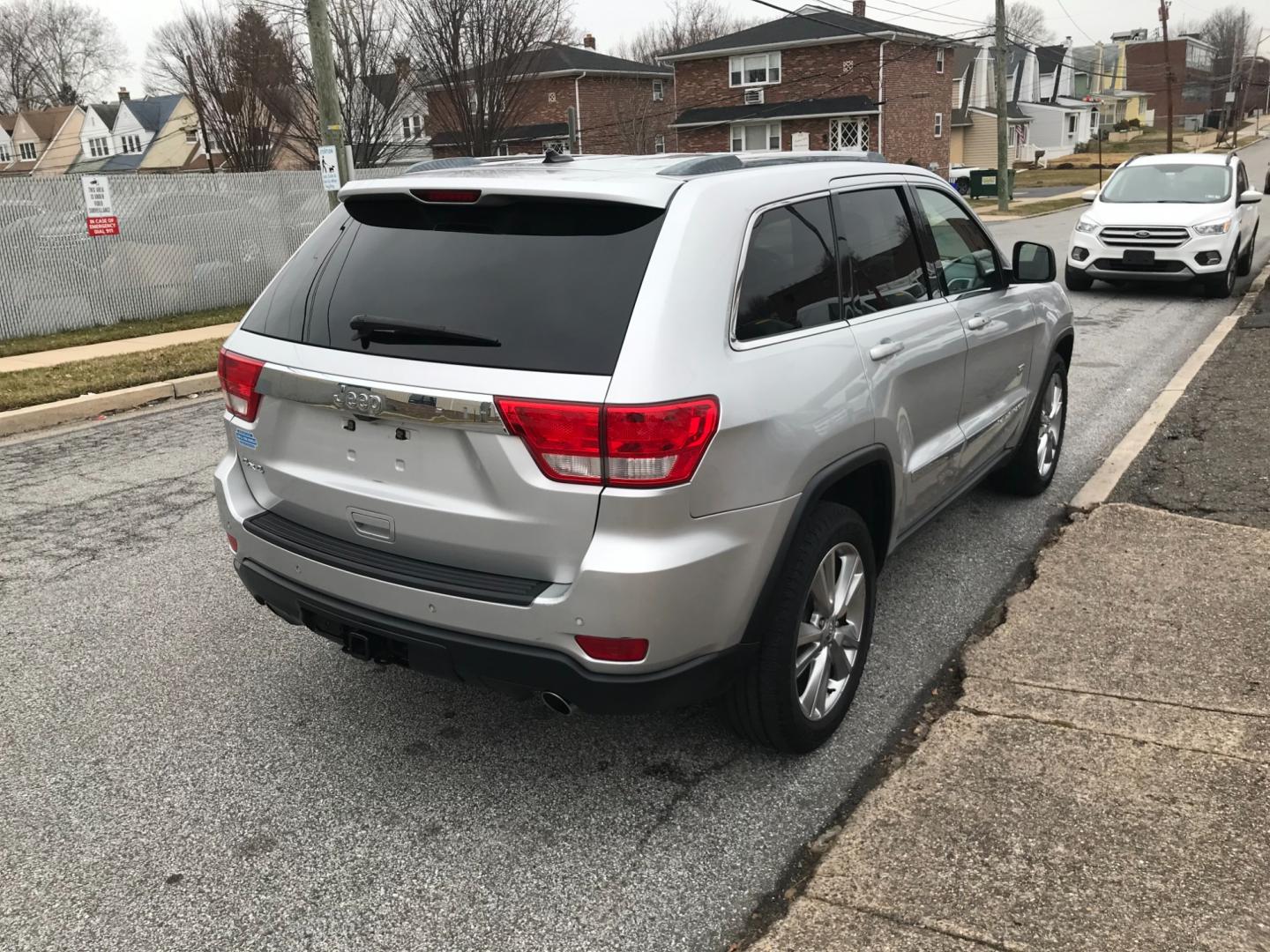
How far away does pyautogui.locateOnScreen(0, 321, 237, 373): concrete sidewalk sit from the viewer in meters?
11.2

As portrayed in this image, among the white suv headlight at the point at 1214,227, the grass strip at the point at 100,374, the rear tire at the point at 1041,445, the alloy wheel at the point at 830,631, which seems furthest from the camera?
the white suv headlight at the point at 1214,227

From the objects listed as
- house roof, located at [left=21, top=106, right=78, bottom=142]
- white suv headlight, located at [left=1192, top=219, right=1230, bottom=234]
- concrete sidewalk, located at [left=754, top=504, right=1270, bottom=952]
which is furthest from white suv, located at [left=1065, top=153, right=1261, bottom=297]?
house roof, located at [left=21, top=106, right=78, bottom=142]

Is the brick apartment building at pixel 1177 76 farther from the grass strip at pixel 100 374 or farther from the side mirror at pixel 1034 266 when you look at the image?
the side mirror at pixel 1034 266

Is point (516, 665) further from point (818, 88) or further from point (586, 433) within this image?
point (818, 88)

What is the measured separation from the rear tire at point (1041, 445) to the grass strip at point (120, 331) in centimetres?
1094

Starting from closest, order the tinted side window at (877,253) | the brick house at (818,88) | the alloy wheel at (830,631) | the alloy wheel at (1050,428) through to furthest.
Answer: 1. the alloy wheel at (830,631)
2. the tinted side window at (877,253)
3. the alloy wheel at (1050,428)
4. the brick house at (818,88)

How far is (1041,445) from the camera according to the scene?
579cm

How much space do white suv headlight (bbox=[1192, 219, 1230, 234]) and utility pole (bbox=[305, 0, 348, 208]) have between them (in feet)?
34.3

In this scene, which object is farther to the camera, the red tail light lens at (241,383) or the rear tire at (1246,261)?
the rear tire at (1246,261)

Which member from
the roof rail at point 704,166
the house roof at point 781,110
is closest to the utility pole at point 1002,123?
the house roof at point 781,110

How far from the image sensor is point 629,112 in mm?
46750

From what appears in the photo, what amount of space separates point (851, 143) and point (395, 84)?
1043 inches

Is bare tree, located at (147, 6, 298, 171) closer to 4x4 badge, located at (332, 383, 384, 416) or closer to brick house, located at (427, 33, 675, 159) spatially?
brick house, located at (427, 33, 675, 159)

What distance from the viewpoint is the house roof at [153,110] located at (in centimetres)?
6391
